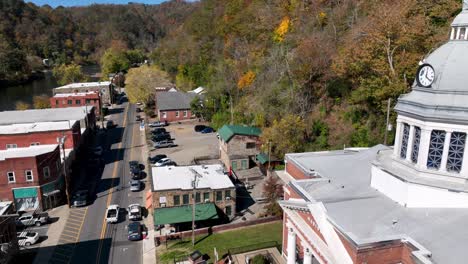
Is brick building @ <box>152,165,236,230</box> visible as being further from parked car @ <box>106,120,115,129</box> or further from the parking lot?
parked car @ <box>106,120,115,129</box>

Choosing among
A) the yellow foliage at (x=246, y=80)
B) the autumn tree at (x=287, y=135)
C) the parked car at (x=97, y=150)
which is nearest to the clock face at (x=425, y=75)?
the autumn tree at (x=287, y=135)

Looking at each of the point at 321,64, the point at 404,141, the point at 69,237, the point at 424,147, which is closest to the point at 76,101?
the point at 69,237

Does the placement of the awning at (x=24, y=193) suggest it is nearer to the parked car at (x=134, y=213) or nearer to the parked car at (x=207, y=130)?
the parked car at (x=134, y=213)

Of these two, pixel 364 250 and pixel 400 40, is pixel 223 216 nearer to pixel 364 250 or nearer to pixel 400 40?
pixel 364 250

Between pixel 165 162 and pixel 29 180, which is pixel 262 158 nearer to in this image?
pixel 165 162

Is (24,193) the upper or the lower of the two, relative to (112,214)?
upper

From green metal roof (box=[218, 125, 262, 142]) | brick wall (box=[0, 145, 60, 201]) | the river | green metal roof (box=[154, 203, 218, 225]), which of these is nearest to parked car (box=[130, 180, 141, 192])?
brick wall (box=[0, 145, 60, 201])

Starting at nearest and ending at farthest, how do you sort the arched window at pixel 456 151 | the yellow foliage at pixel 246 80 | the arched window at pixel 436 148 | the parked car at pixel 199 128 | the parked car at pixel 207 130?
the arched window at pixel 456 151 → the arched window at pixel 436 148 → the yellow foliage at pixel 246 80 → the parked car at pixel 207 130 → the parked car at pixel 199 128
